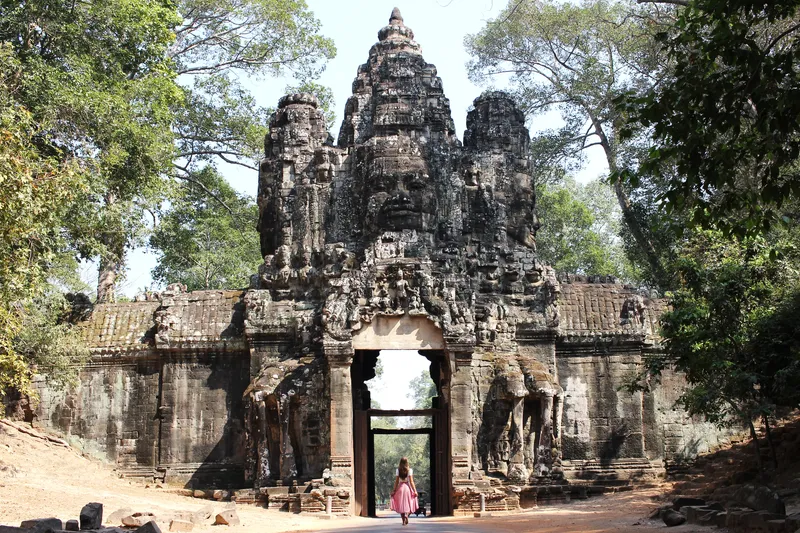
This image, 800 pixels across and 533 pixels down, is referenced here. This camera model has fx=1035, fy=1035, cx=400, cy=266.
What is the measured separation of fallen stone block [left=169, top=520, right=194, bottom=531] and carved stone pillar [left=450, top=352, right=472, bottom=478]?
18.0ft

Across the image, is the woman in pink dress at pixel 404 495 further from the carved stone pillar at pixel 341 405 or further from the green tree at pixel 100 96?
the green tree at pixel 100 96

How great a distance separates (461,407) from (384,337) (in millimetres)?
1840

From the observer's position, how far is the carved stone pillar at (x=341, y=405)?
18016mm

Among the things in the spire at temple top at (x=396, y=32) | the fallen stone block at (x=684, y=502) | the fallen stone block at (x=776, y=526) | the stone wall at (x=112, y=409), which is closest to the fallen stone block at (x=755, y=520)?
the fallen stone block at (x=776, y=526)

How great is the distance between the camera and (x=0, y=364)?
52.8ft

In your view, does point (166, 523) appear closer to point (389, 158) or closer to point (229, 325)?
point (229, 325)

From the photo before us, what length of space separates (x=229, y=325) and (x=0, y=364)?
17.5 feet

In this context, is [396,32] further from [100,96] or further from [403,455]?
[403,455]

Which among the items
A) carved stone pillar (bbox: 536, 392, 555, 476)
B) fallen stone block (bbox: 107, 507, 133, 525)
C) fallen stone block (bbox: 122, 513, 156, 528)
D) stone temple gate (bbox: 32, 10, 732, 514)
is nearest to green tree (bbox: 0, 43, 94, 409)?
stone temple gate (bbox: 32, 10, 732, 514)

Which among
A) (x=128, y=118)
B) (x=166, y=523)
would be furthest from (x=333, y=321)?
(x=128, y=118)

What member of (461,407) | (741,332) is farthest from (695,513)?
(461,407)

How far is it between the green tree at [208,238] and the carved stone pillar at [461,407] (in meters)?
15.7

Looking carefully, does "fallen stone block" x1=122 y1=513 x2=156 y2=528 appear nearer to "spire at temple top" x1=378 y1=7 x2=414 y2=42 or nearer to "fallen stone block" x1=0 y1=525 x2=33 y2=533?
"fallen stone block" x1=0 y1=525 x2=33 y2=533

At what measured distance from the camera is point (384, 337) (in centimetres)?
1844
